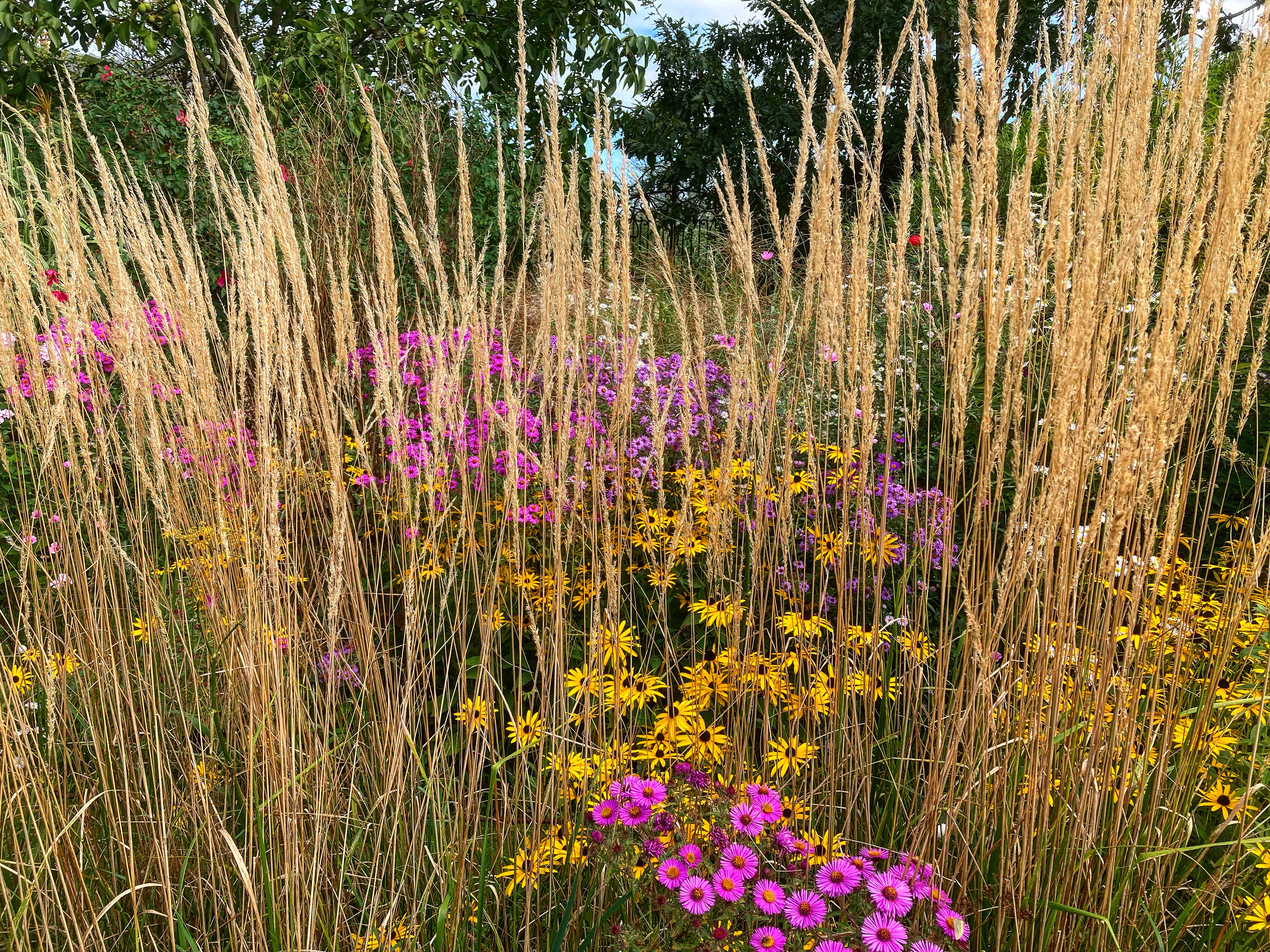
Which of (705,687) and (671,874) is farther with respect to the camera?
(705,687)

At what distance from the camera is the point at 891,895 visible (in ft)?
3.85

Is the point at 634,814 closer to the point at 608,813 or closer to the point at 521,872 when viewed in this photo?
the point at 608,813

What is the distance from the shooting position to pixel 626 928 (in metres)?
1.18

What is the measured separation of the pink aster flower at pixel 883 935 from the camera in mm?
1130

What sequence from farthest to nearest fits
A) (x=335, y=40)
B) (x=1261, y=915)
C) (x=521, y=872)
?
(x=335, y=40)
(x=521, y=872)
(x=1261, y=915)

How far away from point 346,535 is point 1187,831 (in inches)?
53.4

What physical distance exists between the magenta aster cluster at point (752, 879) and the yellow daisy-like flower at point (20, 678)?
1.05 metres

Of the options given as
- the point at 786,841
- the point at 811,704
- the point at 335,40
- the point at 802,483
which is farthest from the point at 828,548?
the point at 335,40

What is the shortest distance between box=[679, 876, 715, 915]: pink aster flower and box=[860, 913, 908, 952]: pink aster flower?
0.66 ft

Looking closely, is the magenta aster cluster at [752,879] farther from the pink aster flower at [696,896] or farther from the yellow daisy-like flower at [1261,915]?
the yellow daisy-like flower at [1261,915]

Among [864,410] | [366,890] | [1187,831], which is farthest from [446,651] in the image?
[1187,831]

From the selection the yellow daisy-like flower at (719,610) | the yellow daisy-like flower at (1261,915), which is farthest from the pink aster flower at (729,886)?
the yellow daisy-like flower at (1261,915)

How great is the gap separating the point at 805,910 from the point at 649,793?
271mm

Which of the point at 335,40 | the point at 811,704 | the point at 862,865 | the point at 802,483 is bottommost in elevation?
the point at 862,865
